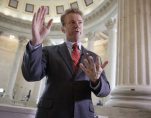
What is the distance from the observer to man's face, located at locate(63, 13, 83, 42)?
2078 mm

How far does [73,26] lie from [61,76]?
2.03 feet

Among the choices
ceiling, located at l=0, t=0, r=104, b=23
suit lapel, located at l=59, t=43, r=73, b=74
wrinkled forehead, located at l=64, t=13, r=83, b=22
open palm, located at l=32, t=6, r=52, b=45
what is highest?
ceiling, located at l=0, t=0, r=104, b=23

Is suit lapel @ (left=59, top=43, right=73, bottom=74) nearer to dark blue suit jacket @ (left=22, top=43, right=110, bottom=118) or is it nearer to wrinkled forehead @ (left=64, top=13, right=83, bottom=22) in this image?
dark blue suit jacket @ (left=22, top=43, right=110, bottom=118)

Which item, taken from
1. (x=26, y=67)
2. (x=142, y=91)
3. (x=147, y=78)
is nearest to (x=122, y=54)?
(x=147, y=78)

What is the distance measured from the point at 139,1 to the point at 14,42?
65.8 ft

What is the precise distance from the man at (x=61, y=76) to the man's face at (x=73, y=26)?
202 millimetres

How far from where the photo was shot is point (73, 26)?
6.83 feet

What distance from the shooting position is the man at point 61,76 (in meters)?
1.63

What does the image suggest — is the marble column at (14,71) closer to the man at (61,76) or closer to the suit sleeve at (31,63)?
the man at (61,76)

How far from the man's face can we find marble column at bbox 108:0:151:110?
8.89ft

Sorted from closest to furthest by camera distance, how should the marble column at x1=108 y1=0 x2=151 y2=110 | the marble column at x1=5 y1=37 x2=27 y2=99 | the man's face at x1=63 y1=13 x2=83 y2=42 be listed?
the man's face at x1=63 y1=13 x2=83 y2=42 → the marble column at x1=108 y1=0 x2=151 y2=110 → the marble column at x1=5 y1=37 x2=27 y2=99

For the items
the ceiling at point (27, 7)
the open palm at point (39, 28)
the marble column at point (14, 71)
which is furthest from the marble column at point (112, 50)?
the open palm at point (39, 28)

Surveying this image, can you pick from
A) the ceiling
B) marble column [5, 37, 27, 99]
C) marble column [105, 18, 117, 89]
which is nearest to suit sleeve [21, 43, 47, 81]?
marble column [105, 18, 117, 89]

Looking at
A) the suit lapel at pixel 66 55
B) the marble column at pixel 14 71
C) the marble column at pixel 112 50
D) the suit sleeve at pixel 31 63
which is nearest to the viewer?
the suit sleeve at pixel 31 63
